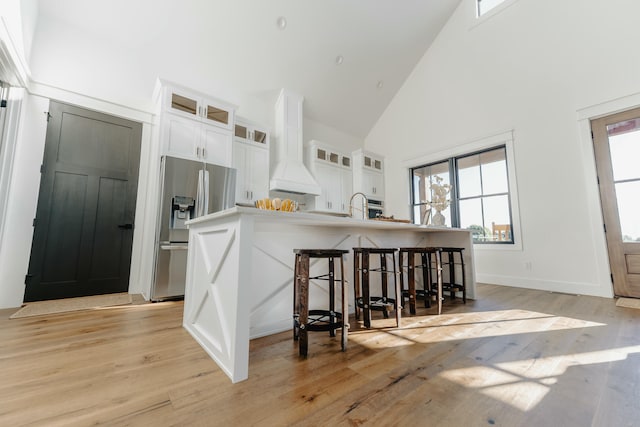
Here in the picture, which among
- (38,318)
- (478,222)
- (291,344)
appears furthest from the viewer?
(478,222)

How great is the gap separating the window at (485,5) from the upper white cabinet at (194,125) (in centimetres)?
489

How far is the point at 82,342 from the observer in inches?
70.4

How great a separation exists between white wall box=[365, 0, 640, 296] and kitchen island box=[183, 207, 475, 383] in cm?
282

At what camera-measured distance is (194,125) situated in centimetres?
364

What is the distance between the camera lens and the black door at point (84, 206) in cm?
302

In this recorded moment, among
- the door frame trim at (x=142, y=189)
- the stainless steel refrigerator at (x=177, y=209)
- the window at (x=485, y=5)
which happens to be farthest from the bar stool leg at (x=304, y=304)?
→ the window at (x=485, y=5)

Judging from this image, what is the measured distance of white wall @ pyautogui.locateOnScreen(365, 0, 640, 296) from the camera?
3393 mm

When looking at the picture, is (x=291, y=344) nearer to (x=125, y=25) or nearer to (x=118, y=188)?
(x=118, y=188)

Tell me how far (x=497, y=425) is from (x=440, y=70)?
598 cm

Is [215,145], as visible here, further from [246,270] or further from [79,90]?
[246,270]

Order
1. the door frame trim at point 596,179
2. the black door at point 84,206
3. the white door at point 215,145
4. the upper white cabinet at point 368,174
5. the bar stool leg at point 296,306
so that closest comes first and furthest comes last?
the bar stool leg at point 296,306 < the black door at point 84,206 < the door frame trim at point 596,179 < the white door at point 215,145 < the upper white cabinet at point 368,174

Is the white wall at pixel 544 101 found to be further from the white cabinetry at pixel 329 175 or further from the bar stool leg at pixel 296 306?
the bar stool leg at pixel 296 306

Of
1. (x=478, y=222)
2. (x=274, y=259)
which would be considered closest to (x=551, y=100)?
(x=478, y=222)

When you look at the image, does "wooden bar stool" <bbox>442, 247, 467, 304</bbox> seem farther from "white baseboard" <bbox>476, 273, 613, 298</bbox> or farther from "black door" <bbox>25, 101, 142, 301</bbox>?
"black door" <bbox>25, 101, 142, 301</bbox>
